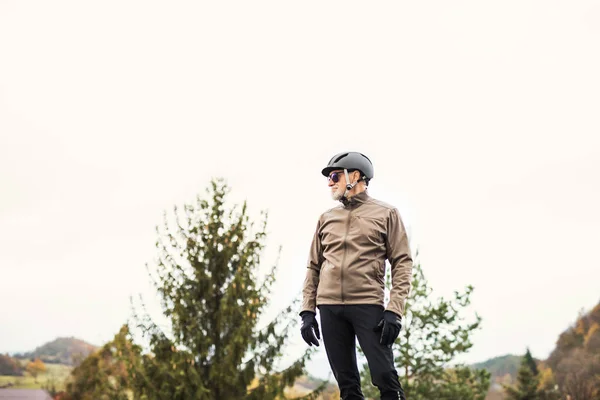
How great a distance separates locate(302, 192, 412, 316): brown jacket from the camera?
413cm

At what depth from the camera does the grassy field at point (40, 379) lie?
35.7m

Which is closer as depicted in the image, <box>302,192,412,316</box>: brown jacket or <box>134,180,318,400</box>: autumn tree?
<box>302,192,412,316</box>: brown jacket

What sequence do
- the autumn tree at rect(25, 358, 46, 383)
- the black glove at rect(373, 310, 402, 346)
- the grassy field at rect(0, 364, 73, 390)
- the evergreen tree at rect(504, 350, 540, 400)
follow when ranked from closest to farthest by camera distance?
the black glove at rect(373, 310, 402, 346) → the evergreen tree at rect(504, 350, 540, 400) → the grassy field at rect(0, 364, 73, 390) → the autumn tree at rect(25, 358, 46, 383)

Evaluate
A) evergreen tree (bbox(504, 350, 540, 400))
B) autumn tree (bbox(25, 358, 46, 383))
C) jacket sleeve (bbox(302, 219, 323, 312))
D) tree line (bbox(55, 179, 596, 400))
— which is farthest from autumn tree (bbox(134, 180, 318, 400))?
autumn tree (bbox(25, 358, 46, 383))

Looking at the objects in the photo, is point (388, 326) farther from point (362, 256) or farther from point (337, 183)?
point (337, 183)

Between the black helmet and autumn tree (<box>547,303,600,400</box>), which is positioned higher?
autumn tree (<box>547,303,600,400</box>)

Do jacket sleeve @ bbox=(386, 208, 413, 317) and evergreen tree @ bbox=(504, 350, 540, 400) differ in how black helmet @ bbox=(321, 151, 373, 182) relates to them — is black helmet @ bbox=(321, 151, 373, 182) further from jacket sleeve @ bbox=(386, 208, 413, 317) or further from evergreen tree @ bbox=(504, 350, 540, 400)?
evergreen tree @ bbox=(504, 350, 540, 400)

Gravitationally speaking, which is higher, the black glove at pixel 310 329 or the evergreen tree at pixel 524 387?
the evergreen tree at pixel 524 387

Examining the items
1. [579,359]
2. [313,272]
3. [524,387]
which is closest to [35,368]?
[524,387]

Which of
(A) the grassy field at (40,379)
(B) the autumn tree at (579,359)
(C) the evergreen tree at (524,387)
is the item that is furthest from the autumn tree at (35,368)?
(B) the autumn tree at (579,359)

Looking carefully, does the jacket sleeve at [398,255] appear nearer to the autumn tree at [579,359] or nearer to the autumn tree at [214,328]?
the autumn tree at [214,328]

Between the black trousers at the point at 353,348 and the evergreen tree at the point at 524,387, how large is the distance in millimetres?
27447

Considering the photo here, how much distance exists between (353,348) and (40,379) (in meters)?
38.6

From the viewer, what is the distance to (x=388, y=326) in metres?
3.88
